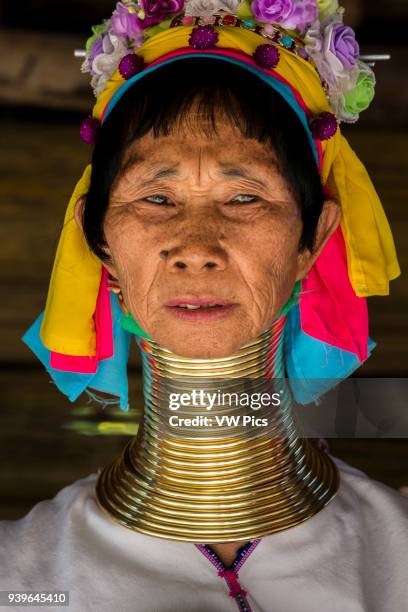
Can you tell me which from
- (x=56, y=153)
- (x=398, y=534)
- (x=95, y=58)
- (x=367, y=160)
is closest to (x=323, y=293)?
(x=398, y=534)

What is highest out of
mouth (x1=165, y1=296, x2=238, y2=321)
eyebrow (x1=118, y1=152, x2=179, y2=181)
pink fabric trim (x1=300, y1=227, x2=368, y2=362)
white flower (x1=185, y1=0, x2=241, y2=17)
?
white flower (x1=185, y1=0, x2=241, y2=17)

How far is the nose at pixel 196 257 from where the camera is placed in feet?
5.70

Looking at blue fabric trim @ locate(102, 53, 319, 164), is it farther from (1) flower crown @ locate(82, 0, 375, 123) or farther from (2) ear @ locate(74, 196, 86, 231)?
(2) ear @ locate(74, 196, 86, 231)

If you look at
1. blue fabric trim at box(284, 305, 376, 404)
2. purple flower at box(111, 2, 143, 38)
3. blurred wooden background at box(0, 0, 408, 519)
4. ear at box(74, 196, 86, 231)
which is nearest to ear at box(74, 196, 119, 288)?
ear at box(74, 196, 86, 231)

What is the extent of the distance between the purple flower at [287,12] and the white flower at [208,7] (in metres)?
0.05

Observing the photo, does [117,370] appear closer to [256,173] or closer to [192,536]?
[192,536]

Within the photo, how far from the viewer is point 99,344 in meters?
2.12

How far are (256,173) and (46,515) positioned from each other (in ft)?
3.02

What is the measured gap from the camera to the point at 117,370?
2.19 metres

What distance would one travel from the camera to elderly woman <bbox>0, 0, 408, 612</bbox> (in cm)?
180

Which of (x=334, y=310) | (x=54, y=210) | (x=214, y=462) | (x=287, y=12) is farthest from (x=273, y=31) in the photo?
(x=54, y=210)

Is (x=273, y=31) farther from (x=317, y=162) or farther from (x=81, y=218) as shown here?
(x=81, y=218)

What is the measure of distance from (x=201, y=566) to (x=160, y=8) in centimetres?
118

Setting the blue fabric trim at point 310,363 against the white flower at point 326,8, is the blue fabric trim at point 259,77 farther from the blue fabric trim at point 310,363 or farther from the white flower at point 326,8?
the blue fabric trim at point 310,363
